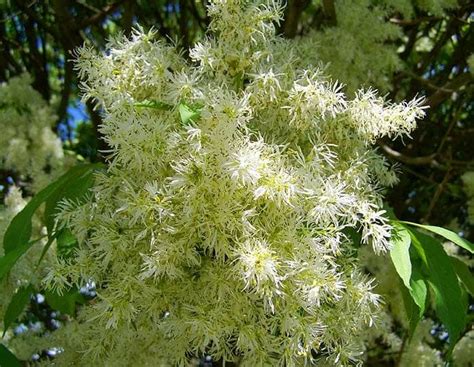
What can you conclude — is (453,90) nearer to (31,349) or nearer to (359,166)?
(359,166)

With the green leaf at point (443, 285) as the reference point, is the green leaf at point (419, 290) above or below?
above

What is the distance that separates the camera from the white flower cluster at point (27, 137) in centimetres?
308

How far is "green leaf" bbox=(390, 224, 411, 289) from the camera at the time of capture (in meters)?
1.42

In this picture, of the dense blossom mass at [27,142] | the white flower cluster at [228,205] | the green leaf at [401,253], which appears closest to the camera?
the white flower cluster at [228,205]

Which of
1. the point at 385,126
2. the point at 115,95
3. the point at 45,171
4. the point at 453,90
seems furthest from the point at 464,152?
the point at 115,95

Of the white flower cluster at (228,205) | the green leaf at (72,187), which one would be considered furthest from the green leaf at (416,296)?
the green leaf at (72,187)

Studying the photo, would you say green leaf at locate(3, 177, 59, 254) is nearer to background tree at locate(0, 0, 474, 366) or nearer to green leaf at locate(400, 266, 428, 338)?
green leaf at locate(400, 266, 428, 338)

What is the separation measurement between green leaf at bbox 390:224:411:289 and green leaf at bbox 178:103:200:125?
48cm

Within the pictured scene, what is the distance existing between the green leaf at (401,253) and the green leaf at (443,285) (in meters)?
0.07

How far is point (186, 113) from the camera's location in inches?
54.4

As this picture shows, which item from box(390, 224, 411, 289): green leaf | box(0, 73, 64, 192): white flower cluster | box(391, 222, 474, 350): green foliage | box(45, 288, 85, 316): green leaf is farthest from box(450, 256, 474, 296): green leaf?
box(0, 73, 64, 192): white flower cluster

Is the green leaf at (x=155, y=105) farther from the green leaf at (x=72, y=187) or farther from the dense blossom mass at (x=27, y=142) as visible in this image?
the dense blossom mass at (x=27, y=142)

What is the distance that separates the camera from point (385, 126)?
1.52 meters

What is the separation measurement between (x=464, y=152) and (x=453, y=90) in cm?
93
